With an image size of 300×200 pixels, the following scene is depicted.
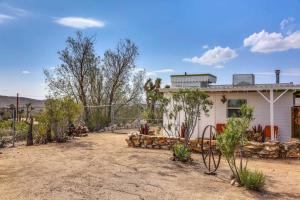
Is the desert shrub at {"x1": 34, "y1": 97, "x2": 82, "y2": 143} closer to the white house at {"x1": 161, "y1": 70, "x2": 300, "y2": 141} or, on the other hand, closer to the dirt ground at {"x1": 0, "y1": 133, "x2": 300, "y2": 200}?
the dirt ground at {"x1": 0, "y1": 133, "x2": 300, "y2": 200}

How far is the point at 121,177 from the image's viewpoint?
8148 millimetres

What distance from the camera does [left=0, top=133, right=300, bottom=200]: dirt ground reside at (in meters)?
6.82

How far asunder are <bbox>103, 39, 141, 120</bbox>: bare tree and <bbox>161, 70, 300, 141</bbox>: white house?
876 cm

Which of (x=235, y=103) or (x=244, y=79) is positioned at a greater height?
(x=244, y=79)

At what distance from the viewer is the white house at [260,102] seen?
46.0 ft

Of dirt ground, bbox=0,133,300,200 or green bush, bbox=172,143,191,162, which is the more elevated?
green bush, bbox=172,143,191,162

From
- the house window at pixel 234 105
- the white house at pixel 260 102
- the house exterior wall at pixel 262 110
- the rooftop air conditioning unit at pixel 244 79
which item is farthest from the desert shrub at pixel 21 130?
the rooftop air conditioning unit at pixel 244 79

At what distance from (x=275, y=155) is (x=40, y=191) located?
8.32m

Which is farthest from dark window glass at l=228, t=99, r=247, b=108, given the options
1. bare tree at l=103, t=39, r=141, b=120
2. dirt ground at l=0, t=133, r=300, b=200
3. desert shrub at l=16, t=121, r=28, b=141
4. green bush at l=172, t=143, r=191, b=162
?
bare tree at l=103, t=39, r=141, b=120

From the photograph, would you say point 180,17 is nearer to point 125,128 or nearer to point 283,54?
point 283,54

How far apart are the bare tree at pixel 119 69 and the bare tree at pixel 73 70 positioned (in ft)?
5.64

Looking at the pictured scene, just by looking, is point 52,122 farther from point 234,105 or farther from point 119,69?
point 119,69

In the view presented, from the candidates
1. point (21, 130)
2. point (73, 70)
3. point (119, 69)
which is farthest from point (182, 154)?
point (119, 69)

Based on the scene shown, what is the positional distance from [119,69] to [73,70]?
3.41 m
